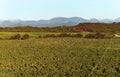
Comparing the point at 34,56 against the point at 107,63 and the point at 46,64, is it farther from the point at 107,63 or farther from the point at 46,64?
the point at 107,63

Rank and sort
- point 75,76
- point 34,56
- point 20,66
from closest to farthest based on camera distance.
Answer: point 75,76 → point 20,66 → point 34,56

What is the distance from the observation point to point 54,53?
35.5m

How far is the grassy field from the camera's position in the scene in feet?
87.7

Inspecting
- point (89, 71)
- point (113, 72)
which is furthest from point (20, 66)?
point (113, 72)

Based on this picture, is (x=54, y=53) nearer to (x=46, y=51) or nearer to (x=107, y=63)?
(x=46, y=51)

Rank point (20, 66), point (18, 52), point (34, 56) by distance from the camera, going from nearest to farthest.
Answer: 1. point (20, 66)
2. point (34, 56)
3. point (18, 52)

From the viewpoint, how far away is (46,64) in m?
30.4

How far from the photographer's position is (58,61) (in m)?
31.7

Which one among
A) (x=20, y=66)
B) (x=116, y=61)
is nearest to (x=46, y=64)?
(x=20, y=66)

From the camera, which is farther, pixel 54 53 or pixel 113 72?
pixel 54 53

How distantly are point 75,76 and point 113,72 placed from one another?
3.68 meters

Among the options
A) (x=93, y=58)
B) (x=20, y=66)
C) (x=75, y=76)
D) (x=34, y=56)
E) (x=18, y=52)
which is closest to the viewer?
(x=75, y=76)

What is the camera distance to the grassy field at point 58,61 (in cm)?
2673

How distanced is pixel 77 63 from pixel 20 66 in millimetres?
5721
